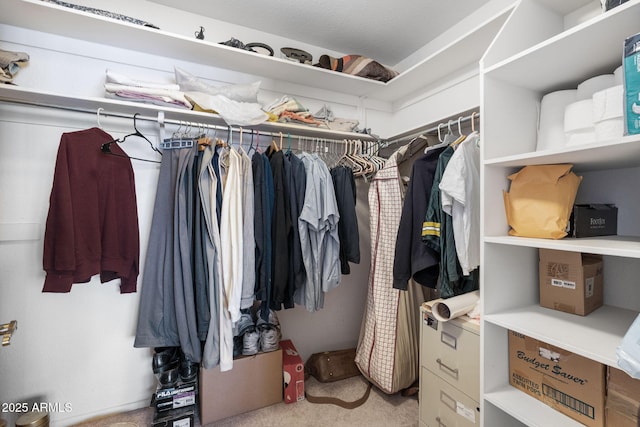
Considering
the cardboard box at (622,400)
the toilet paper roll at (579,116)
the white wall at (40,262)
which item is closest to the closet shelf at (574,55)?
the toilet paper roll at (579,116)

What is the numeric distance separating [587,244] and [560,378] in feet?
1.66

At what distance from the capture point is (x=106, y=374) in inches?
64.2

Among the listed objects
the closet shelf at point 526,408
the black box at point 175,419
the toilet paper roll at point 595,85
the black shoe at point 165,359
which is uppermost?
the toilet paper roll at point 595,85

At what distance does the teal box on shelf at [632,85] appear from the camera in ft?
2.37

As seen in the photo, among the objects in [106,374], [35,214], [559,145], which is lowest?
[106,374]

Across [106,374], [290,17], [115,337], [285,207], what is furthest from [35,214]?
[290,17]

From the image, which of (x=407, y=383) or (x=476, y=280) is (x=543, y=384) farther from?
(x=407, y=383)

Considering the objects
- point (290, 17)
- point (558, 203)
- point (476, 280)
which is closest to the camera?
point (558, 203)

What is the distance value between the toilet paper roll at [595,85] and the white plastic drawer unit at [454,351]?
97 centimetres

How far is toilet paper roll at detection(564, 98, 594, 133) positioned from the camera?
908 mm

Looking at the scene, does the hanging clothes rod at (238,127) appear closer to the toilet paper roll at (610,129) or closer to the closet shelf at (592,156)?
the closet shelf at (592,156)

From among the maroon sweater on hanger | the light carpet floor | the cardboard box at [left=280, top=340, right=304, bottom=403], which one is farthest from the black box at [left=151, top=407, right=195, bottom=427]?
the maroon sweater on hanger

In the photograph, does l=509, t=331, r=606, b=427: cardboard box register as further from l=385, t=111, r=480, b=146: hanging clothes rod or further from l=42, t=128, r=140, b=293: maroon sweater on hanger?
l=42, t=128, r=140, b=293: maroon sweater on hanger

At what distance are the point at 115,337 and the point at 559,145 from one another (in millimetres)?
2415
